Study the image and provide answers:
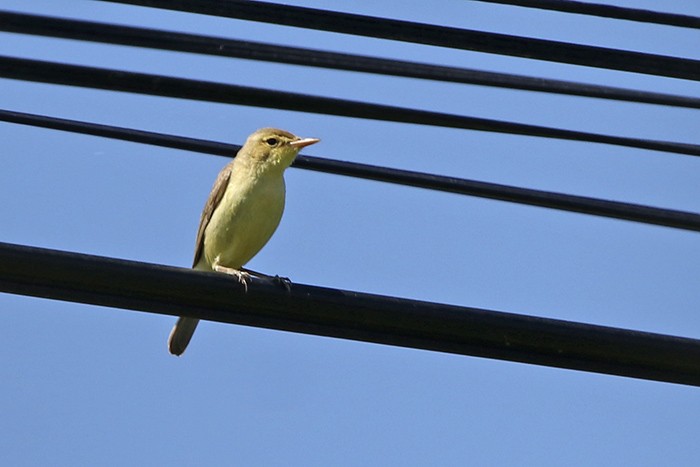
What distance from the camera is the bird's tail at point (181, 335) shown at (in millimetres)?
8891

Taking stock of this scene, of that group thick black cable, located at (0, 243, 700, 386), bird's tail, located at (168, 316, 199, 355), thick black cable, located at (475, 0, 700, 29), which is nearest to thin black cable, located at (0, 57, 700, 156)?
thick black cable, located at (475, 0, 700, 29)

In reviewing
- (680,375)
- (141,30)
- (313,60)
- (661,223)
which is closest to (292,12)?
(313,60)

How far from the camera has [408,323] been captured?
4.76 metres

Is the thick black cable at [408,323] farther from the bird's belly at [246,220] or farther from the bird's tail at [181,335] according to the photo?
the bird's tail at [181,335]

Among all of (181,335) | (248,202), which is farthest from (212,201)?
(181,335)

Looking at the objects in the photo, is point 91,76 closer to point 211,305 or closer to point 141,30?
point 141,30

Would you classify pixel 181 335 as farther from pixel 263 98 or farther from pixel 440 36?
pixel 440 36

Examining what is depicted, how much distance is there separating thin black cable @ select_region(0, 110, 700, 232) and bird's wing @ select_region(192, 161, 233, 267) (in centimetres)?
213

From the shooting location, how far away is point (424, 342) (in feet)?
15.8

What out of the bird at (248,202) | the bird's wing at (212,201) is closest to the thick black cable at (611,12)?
the bird at (248,202)

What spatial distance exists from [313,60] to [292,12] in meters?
0.27

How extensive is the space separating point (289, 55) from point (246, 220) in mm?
2313

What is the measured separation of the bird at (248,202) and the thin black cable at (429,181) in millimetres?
1630

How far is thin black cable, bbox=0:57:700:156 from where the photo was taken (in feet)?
18.6
